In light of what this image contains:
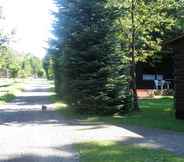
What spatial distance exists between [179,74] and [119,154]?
9.64 meters

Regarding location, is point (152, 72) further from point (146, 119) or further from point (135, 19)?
point (146, 119)

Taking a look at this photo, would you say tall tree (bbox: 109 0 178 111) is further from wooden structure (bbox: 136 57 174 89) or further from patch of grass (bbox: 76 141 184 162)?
wooden structure (bbox: 136 57 174 89)

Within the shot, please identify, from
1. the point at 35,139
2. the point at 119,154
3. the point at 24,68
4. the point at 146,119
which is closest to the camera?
the point at 119,154

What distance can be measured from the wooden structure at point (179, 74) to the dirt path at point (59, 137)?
3635mm

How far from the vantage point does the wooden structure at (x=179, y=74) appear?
20.6 meters

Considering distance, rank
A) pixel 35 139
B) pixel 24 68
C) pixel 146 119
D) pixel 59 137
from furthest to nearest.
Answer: pixel 24 68
pixel 146 119
pixel 59 137
pixel 35 139

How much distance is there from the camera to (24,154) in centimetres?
1175

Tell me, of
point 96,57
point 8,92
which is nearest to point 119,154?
point 96,57

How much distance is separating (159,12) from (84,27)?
4608 mm

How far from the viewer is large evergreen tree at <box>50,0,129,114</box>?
2253 cm

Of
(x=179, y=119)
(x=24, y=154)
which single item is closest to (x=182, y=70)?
(x=179, y=119)

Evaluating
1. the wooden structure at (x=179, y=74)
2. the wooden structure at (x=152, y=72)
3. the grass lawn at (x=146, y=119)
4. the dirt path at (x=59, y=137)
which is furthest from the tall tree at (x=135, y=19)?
the wooden structure at (x=152, y=72)

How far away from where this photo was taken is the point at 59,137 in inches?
584

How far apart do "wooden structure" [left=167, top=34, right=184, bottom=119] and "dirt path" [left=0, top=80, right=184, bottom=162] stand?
3.64 metres
